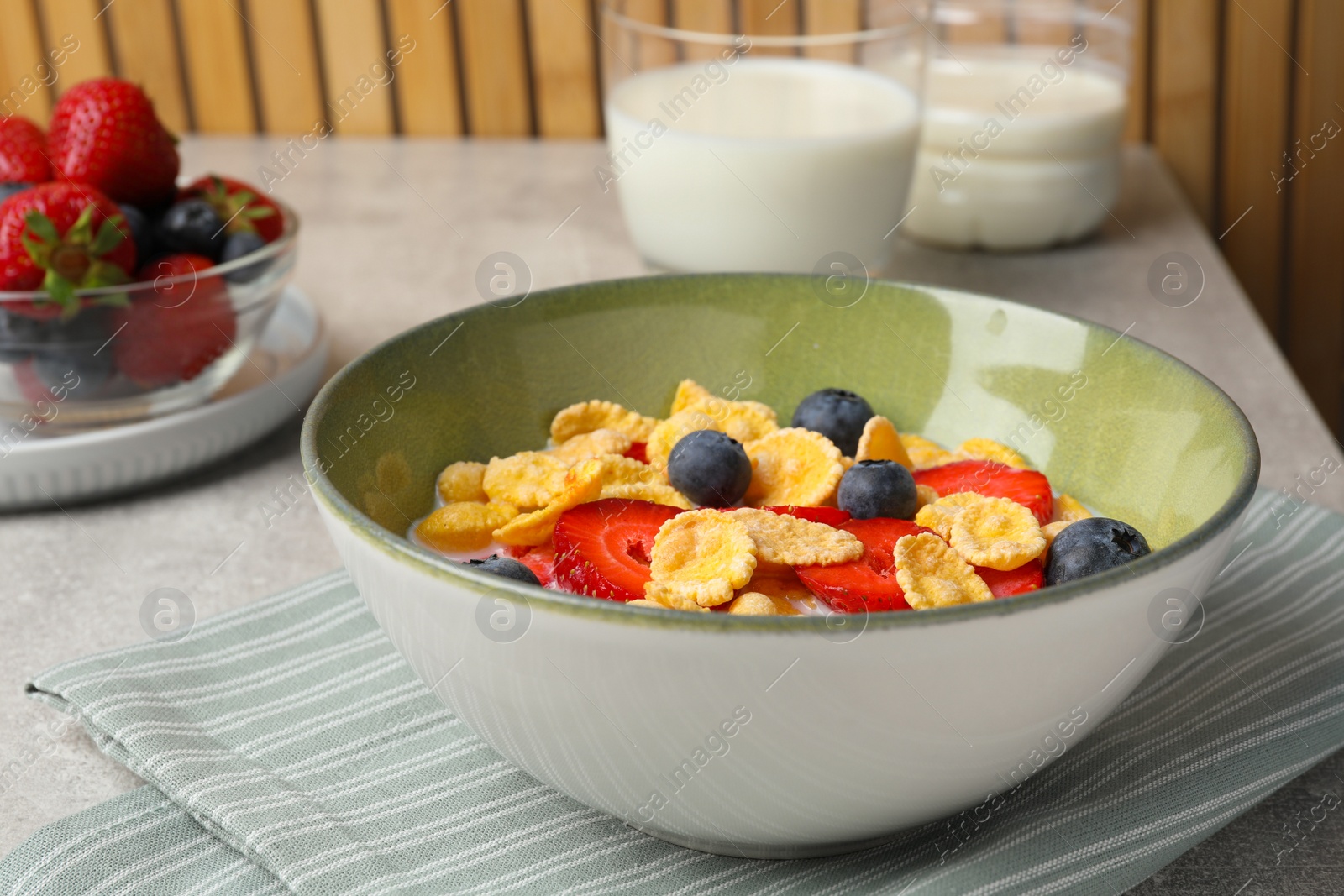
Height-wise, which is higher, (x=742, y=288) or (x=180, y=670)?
(x=742, y=288)

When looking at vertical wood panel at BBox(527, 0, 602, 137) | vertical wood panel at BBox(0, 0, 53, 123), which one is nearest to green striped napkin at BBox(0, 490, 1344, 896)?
vertical wood panel at BBox(527, 0, 602, 137)

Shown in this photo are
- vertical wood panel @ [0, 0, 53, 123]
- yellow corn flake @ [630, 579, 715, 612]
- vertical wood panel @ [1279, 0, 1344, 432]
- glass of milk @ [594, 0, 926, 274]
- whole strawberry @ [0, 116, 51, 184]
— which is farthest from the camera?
vertical wood panel @ [0, 0, 53, 123]

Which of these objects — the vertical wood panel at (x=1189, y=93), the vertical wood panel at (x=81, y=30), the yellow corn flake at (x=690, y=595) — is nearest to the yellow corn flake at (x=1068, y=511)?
the yellow corn flake at (x=690, y=595)

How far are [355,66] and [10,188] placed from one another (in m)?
0.89

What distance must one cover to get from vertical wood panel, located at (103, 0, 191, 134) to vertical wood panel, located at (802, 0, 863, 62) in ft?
3.20

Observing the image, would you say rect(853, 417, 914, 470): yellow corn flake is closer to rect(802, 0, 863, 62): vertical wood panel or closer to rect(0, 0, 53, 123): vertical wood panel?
rect(802, 0, 863, 62): vertical wood panel

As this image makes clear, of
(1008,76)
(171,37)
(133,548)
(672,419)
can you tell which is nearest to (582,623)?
(672,419)

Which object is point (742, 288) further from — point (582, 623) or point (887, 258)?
point (887, 258)

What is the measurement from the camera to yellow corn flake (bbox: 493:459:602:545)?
2.18ft

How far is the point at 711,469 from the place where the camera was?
683mm

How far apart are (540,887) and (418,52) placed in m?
1.44

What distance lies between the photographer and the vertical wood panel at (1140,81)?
5.39ft

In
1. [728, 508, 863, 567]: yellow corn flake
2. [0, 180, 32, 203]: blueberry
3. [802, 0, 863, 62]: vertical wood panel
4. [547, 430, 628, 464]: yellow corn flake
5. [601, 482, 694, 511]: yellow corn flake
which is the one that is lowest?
[547, 430, 628, 464]: yellow corn flake

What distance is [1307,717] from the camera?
0.67m
